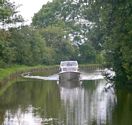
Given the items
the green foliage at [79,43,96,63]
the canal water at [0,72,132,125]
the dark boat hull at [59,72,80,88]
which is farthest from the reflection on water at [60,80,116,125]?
the green foliage at [79,43,96,63]

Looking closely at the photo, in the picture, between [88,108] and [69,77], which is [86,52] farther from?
[88,108]

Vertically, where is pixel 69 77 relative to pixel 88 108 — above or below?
above

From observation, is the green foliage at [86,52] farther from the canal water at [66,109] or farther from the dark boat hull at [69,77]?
the canal water at [66,109]

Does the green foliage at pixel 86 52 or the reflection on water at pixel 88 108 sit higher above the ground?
the green foliage at pixel 86 52

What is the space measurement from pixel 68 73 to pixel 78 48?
58.9 metres

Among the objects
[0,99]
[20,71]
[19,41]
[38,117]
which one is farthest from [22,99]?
[19,41]

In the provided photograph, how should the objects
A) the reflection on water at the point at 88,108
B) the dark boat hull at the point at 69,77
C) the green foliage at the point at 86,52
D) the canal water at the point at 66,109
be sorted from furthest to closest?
the green foliage at the point at 86,52 → the dark boat hull at the point at 69,77 → the reflection on water at the point at 88,108 → the canal water at the point at 66,109

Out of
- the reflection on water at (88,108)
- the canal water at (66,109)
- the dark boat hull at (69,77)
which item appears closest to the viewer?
the canal water at (66,109)

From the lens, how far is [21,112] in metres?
27.1

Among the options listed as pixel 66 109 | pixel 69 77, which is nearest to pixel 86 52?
pixel 69 77

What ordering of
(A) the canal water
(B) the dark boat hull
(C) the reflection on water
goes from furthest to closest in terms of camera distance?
1. (B) the dark boat hull
2. (C) the reflection on water
3. (A) the canal water

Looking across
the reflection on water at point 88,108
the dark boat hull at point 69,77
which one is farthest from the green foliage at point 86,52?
the reflection on water at point 88,108

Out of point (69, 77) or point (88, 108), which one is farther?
point (69, 77)

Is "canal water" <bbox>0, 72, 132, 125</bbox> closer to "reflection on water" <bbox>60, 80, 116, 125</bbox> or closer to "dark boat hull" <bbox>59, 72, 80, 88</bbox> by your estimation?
"reflection on water" <bbox>60, 80, 116, 125</bbox>
